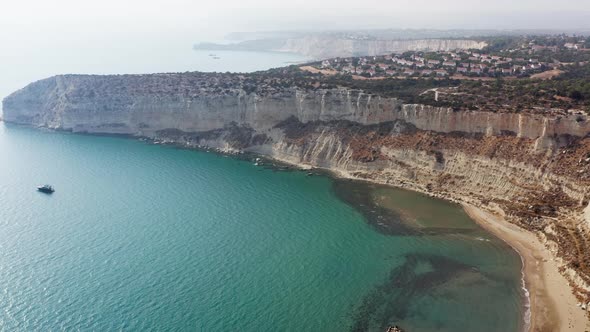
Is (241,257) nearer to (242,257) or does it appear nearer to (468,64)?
(242,257)

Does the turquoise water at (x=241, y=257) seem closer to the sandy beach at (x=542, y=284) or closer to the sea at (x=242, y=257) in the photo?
the sea at (x=242, y=257)

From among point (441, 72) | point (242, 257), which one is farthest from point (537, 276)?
point (441, 72)

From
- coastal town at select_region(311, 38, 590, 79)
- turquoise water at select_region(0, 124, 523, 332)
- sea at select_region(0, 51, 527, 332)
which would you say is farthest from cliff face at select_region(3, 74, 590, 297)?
coastal town at select_region(311, 38, 590, 79)

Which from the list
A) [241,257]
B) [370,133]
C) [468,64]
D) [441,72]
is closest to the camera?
[241,257]

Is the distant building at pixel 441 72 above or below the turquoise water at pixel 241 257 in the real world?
above

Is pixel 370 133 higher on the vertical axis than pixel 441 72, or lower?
lower

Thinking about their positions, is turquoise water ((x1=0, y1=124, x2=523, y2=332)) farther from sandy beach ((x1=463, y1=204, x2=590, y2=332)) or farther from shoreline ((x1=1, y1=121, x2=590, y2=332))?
sandy beach ((x1=463, y1=204, x2=590, y2=332))

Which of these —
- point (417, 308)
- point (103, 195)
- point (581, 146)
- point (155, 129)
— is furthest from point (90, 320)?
point (155, 129)

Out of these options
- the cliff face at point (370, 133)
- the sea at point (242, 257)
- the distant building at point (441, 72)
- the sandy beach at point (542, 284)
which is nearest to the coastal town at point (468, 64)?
the distant building at point (441, 72)
